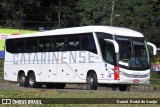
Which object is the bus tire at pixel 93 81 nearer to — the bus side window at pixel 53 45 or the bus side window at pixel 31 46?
the bus side window at pixel 53 45

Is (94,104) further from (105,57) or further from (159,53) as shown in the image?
(159,53)

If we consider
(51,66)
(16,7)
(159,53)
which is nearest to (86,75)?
(51,66)

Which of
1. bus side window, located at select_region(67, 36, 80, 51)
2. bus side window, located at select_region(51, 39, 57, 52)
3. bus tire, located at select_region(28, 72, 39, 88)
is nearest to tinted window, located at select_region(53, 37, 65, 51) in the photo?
bus side window, located at select_region(51, 39, 57, 52)

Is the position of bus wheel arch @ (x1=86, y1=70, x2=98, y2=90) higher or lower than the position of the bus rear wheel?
higher

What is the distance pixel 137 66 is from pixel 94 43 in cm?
256

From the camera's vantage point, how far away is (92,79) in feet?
91.1

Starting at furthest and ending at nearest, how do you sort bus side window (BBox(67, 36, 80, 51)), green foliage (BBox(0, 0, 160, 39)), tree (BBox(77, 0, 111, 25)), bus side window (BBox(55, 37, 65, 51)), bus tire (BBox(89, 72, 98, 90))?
tree (BBox(77, 0, 111, 25)), green foliage (BBox(0, 0, 160, 39)), bus side window (BBox(55, 37, 65, 51)), bus side window (BBox(67, 36, 80, 51)), bus tire (BBox(89, 72, 98, 90))

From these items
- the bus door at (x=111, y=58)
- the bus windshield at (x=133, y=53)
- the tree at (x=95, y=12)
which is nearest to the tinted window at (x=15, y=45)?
the bus door at (x=111, y=58)

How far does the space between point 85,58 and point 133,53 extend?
2832mm

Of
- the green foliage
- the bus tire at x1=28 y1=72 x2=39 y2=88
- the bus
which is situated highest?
the green foliage

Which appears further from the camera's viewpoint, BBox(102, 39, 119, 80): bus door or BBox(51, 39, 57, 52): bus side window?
BBox(51, 39, 57, 52): bus side window

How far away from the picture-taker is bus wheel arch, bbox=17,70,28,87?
32.9 meters

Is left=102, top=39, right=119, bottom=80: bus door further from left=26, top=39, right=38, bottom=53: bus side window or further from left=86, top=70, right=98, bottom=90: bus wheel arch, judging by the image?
left=26, top=39, right=38, bottom=53: bus side window

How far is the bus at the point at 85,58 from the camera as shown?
26.9 metres
